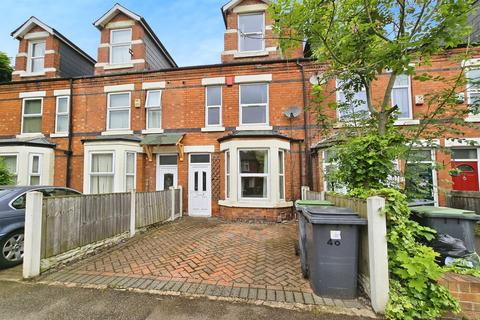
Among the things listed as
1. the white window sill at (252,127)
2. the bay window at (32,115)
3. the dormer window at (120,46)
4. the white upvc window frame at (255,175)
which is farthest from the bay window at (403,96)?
the bay window at (32,115)

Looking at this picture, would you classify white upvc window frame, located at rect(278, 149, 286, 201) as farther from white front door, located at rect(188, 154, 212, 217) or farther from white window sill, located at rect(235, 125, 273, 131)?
white front door, located at rect(188, 154, 212, 217)

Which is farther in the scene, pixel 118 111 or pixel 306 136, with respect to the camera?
pixel 118 111

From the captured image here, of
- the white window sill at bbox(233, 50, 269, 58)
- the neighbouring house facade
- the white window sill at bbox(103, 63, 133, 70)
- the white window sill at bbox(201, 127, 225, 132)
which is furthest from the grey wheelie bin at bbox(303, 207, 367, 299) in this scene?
the white window sill at bbox(103, 63, 133, 70)

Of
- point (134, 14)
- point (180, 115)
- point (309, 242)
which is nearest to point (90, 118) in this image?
point (180, 115)

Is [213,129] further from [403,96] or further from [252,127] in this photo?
[403,96]

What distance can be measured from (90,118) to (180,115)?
4409 millimetres

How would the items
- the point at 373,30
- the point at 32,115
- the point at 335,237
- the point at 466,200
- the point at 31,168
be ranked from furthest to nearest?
the point at 32,115 < the point at 31,168 < the point at 466,200 < the point at 373,30 < the point at 335,237

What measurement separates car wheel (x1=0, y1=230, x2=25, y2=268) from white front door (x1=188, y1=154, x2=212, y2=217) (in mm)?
5633

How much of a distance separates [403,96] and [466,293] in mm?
8386

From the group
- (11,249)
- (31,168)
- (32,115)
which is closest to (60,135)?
(31,168)

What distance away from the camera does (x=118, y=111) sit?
34.7ft

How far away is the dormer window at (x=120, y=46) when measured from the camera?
36.3ft

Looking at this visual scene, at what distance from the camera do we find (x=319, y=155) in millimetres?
8820

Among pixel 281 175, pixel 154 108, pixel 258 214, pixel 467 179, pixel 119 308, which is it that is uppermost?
pixel 154 108
